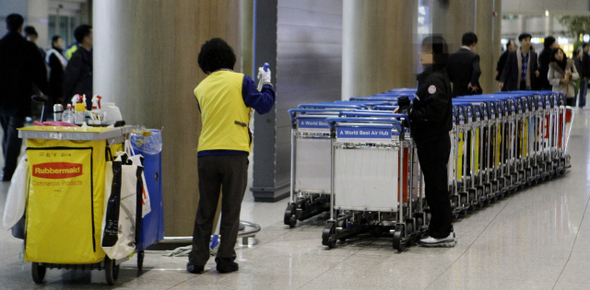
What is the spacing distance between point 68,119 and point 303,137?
2544 millimetres

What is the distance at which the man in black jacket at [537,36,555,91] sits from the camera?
14.3 meters

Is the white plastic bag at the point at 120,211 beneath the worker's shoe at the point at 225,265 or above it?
above

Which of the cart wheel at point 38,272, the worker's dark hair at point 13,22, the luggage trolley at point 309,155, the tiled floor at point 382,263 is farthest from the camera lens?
the worker's dark hair at point 13,22

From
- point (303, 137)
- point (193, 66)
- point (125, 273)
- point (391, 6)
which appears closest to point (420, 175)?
point (303, 137)

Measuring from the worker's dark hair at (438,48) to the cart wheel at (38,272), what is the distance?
344cm

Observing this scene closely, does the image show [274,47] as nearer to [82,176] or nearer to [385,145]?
[385,145]

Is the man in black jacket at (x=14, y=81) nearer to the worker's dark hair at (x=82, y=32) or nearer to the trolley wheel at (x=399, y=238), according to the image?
the worker's dark hair at (x=82, y=32)

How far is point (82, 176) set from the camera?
508 cm

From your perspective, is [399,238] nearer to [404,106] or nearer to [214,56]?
[404,106]

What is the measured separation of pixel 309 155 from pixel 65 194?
2.90m

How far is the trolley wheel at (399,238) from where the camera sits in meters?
6.40

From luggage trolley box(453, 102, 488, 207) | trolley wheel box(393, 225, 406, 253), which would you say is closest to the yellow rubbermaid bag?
trolley wheel box(393, 225, 406, 253)

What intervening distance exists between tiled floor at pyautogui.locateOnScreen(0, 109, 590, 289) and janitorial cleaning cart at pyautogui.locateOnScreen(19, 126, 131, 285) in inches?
13.2

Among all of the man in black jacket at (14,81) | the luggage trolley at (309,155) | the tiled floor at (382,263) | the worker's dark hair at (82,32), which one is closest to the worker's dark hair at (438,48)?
the luggage trolley at (309,155)
